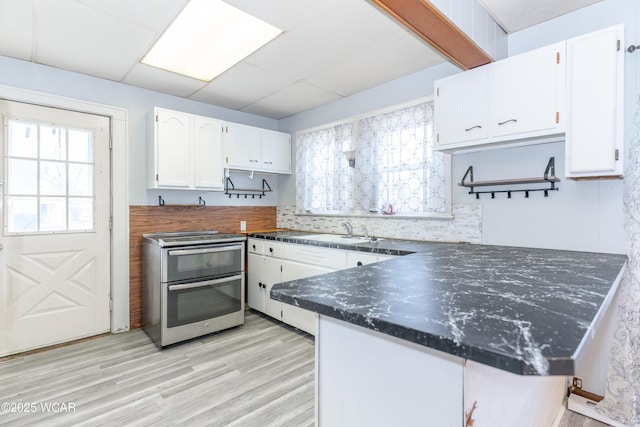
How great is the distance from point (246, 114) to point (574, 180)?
3.41 metres

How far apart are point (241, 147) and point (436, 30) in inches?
96.2

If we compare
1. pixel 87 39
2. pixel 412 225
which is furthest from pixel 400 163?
pixel 87 39

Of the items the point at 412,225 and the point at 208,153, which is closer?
the point at 412,225

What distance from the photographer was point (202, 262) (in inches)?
116

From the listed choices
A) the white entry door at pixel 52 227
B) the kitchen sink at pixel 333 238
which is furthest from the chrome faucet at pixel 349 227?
the white entry door at pixel 52 227

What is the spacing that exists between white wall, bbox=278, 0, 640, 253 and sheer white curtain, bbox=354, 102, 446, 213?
169 mm

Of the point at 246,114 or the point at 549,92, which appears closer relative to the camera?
the point at 549,92

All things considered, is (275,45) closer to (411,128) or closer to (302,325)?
(411,128)

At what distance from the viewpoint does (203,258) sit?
2945mm

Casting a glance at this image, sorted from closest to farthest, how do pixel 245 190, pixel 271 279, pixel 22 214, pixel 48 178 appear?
pixel 22 214, pixel 48 178, pixel 271 279, pixel 245 190

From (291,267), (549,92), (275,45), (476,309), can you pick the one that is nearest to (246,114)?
(275,45)

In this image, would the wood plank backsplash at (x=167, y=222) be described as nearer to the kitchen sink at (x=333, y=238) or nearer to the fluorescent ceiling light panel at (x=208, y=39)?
the kitchen sink at (x=333, y=238)

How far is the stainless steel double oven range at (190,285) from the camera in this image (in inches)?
108

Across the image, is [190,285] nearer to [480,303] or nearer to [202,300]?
[202,300]
